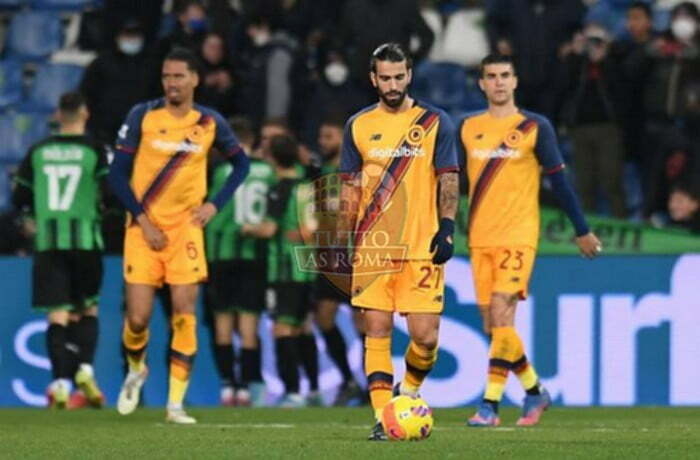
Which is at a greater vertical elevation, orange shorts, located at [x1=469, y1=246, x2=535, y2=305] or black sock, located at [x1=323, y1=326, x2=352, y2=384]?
orange shorts, located at [x1=469, y1=246, x2=535, y2=305]

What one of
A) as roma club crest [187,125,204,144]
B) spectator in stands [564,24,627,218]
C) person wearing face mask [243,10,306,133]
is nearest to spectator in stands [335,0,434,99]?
person wearing face mask [243,10,306,133]

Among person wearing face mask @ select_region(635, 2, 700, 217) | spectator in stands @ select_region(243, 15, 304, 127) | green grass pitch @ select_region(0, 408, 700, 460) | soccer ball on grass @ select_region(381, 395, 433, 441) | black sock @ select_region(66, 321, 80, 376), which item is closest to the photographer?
green grass pitch @ select_region(0, 408, 700, 460)

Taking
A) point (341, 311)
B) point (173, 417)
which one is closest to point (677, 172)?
point (341, 311)

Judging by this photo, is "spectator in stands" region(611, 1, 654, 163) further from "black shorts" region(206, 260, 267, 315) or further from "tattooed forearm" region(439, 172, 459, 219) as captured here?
"tattooed forearm" region(439, 172, 459, 219)

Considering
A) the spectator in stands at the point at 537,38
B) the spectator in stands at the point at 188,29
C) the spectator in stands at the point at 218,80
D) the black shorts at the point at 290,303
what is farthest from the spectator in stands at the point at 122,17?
the black shorts at the point at 290,303

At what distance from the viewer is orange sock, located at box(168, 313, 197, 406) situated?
44.7ft

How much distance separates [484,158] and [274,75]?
6.21 m

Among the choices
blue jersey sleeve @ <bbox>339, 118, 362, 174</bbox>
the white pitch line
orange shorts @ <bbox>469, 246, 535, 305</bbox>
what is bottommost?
the white pitch line

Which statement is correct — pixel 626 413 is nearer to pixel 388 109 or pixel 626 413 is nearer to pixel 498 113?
pixel 498 113

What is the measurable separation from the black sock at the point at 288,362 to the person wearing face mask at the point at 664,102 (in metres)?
3.89

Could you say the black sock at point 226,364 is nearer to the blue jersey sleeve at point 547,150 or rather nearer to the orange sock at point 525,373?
the orange sock at point 525,373

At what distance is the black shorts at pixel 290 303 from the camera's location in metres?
16.7

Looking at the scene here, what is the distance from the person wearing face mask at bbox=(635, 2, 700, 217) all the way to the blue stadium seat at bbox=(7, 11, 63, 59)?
6.16 metres

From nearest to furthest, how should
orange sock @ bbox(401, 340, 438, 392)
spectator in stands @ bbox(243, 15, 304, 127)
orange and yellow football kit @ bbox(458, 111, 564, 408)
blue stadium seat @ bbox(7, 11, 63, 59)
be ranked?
orange sock @ bbox(401, 340, 438, 392), orange and yellow football kit @ bbox(458, 111, 564, 408), spectator in stands @ bbox(243, 15, 304, 127), blue stadium seat @ bbox(7, 11, 63, 59)
